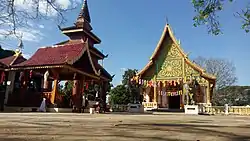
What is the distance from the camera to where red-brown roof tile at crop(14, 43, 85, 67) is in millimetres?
14330

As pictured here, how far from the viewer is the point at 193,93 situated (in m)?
23.9

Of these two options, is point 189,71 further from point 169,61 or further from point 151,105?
point 151,105

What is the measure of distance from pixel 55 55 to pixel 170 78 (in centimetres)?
1283

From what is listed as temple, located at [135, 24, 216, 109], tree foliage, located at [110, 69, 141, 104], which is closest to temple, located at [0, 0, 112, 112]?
temple, located at [135, 24, 216, 109]

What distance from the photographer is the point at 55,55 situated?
15359 mm

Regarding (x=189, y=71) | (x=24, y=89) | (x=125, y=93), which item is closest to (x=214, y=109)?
(x=189, y=71)

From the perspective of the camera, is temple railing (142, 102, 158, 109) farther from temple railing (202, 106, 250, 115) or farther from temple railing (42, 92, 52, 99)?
temple railing (42, 92, 52, 99)

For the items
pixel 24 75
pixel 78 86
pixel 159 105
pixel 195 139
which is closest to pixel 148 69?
pixel 159 105

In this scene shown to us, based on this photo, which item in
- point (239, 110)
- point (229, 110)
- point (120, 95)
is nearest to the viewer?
point (239, 110)

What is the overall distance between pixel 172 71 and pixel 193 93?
2880mm

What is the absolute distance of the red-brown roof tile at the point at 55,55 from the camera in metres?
14.3

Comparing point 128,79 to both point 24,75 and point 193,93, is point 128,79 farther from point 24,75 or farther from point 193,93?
point 24,75

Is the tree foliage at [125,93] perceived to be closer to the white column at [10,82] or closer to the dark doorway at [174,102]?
the dark doorway at [174,102]

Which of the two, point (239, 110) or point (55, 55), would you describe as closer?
point (55, 55)
